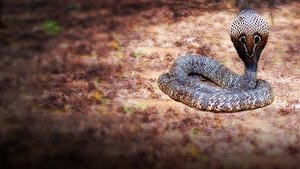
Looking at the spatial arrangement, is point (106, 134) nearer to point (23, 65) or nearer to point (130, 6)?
point (23, 65)

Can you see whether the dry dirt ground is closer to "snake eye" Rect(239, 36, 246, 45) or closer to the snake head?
the snake head

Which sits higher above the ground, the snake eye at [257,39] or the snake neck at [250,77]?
the snake eye at [257,39]

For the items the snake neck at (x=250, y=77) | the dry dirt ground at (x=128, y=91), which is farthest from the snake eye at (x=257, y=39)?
the dry dirt ground at (x=128, y=91)

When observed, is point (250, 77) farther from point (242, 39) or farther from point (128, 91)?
point (128, 91)

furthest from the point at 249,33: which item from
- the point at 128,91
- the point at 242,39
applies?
the point at 128,91

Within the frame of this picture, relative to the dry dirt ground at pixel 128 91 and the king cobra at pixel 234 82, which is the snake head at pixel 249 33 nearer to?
the king cobra at pixel 234 82

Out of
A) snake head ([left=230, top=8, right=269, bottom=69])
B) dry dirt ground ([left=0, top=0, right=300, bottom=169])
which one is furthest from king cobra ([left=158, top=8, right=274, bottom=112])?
dry dirt ground ([left=0, top=0, right=300, bottom=169])
